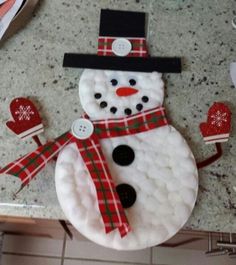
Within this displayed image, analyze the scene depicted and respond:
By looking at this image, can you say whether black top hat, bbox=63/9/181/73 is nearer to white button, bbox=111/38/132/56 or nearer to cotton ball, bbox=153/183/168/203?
white button, bbox=111/38/132/56

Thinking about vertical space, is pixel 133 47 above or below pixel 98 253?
above

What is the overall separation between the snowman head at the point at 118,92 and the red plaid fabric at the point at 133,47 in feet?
0.14

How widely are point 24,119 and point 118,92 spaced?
0.17 meters

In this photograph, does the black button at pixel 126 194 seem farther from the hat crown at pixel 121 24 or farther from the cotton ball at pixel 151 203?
the hat crown at pixel 121 24

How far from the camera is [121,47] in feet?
2.18

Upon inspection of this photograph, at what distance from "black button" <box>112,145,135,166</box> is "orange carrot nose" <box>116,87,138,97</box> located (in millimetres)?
99

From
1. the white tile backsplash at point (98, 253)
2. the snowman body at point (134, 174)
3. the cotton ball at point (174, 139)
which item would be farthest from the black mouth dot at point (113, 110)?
the white tile backsplash at point (98, 253)

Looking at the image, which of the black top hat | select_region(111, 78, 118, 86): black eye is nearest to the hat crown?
the black top hat

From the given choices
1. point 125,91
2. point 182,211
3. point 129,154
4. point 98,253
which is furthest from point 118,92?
point 98,253

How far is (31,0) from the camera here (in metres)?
0.70

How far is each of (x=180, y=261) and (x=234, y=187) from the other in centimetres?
70

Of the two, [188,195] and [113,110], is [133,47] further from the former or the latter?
[188,195]

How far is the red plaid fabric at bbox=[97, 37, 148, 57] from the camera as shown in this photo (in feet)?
2.18

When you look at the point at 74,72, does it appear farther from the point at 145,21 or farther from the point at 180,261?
the point at 180,261
